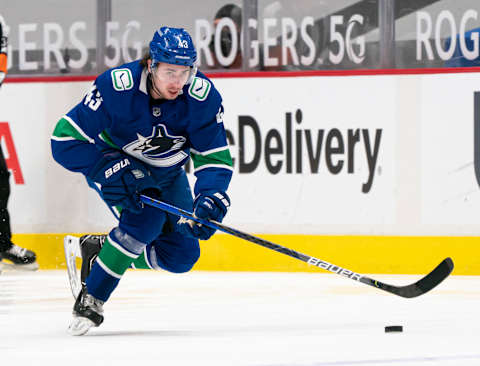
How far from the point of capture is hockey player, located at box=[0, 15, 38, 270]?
4680 mm

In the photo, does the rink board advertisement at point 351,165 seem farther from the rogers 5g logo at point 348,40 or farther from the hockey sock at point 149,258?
the hockey sock at point 149,258

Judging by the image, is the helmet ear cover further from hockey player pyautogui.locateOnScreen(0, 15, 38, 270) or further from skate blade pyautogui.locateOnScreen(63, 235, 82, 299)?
hockey player pyautogui.locateOnScreen(0, 15, 38, 270)

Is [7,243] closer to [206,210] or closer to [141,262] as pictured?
[141,262]

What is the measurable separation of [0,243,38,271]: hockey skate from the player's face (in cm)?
217

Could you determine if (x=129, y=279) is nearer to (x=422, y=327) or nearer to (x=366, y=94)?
(x=366, y=94)

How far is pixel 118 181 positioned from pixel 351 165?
2028 millimetres

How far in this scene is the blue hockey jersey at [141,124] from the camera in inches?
118

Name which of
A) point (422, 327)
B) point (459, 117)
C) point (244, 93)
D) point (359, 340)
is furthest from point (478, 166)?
point (359, 340)

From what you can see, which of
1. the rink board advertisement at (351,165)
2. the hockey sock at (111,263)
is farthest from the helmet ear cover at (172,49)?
the rink board advertisement at (351,165)

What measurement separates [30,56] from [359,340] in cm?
297

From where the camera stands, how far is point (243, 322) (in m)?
3.32

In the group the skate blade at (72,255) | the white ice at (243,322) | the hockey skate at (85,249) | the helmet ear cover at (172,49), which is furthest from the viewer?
the skate blade at (72,255)

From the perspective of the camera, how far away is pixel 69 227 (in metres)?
5.08

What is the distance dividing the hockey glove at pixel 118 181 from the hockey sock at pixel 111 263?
11 centimetres
